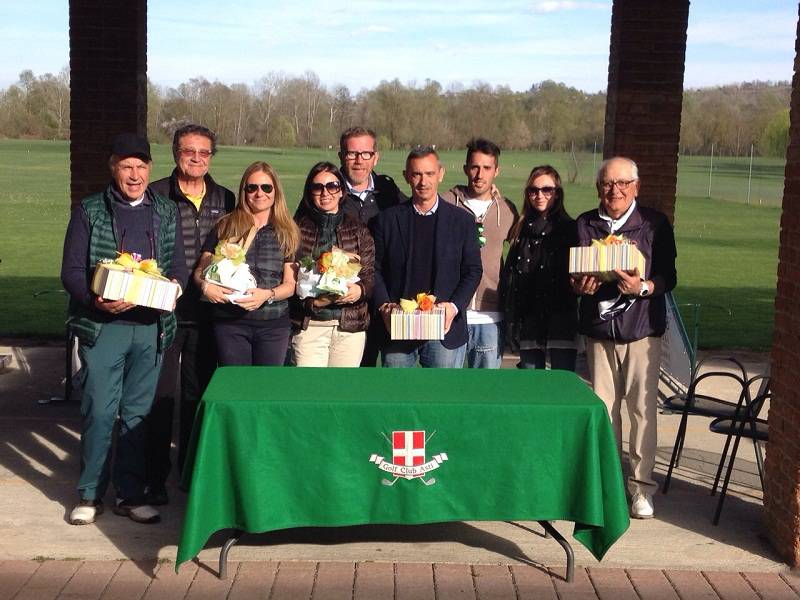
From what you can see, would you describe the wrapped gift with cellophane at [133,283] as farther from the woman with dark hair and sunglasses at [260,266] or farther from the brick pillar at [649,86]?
the brick pillar at [649,86]

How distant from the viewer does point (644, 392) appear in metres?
6.38

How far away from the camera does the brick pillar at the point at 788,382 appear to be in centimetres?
562

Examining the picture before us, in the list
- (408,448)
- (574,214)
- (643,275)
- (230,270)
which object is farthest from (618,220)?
(574,214)

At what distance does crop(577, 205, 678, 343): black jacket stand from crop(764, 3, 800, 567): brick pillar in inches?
25.1

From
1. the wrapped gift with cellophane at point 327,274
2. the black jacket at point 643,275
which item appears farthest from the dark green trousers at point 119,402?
the black jacket at point 643,275

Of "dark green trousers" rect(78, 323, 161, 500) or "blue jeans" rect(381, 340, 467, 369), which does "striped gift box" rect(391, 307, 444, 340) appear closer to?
"blue jeans" rect(381, 340, 467, 369)

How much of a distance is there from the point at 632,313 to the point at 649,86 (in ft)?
13.4

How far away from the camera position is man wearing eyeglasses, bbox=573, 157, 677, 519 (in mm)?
6184

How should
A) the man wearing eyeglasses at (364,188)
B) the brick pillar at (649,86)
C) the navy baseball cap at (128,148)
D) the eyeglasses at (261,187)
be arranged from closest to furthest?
the navy baseball cap at (128,148) < the eyeglasses at (261,187) < the man wearing eyeglasses at (364,188) < the brick pillar at (649,86)

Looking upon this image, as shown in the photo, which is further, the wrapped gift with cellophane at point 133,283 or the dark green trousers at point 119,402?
the dark green trousers at point 119,402

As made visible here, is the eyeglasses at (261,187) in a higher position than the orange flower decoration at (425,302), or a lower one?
higher

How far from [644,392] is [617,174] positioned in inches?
49.6

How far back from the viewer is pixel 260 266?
622 centimetres

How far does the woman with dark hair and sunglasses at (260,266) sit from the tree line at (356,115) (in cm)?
3670
